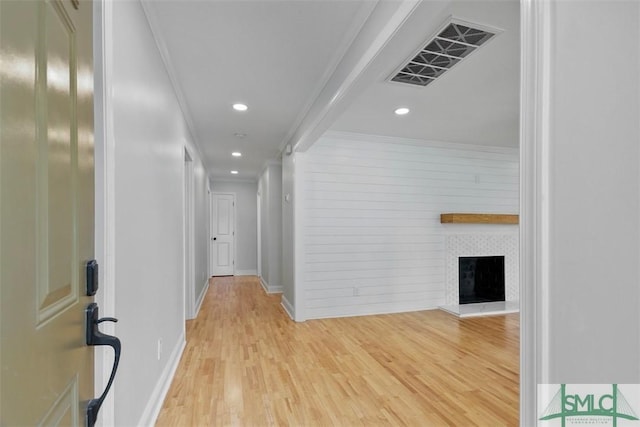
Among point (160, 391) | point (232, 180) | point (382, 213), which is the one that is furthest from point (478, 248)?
point (232, 180)

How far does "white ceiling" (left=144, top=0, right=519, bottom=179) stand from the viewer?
67.7 inches

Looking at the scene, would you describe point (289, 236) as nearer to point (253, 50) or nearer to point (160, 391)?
point (160, 391)

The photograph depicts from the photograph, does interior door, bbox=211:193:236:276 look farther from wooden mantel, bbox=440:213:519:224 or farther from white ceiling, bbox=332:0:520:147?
wooden mantel, bbox=440:213:519:224

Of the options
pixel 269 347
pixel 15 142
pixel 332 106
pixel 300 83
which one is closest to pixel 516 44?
pixel 332 106

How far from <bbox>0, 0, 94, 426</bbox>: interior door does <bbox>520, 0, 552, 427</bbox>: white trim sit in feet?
3.14

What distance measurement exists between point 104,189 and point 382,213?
12.2ft

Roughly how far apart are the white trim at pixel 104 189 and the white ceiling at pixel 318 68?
889 mm

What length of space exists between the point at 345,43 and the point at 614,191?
73.6 inches

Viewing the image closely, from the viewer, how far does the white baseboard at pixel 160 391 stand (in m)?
1.76

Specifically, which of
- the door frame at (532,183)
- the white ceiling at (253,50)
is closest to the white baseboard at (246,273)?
the white ceiling at (253,50)

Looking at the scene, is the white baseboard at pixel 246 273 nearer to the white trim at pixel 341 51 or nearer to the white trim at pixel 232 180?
the white trim at pixel 232 180

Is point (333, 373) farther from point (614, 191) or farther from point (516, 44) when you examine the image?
point (516, 44)

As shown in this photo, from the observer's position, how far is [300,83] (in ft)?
8.78

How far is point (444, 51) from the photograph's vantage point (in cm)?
212
